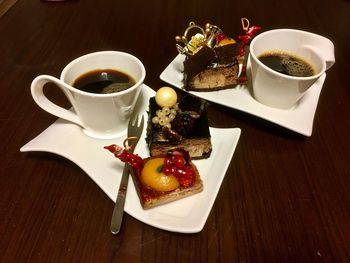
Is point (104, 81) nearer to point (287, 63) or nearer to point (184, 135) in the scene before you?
point (184, 135)

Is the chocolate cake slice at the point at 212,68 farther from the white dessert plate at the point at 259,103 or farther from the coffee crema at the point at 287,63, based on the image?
the coffee crema at the point at 287,63

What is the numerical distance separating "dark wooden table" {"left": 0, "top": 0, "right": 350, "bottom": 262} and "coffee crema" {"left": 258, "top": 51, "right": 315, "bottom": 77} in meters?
0.18

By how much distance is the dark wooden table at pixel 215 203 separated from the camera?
87cm

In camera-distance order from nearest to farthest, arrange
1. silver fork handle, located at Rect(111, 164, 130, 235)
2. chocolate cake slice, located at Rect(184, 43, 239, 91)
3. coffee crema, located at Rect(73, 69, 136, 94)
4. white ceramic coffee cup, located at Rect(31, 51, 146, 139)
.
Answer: silver fork handle, located at Rect(111, 164, 130, 235) → white ceramic coffee cup, located at Rect(31, 51, 146, 139) → coffee crema, located at Rect(73, 69, 136, 94) → chocolate cake slice, located at Rect(184, 43, 239, 91)

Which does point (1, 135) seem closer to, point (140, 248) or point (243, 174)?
point (140, 248)

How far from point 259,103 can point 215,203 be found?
1.67 ft

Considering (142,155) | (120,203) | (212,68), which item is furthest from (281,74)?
(120,203)

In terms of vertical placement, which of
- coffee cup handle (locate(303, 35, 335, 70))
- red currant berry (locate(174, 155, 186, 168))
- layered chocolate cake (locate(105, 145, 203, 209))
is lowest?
layered chocolate cake (locate(105, 145, 203, 209))

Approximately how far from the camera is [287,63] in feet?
4.35

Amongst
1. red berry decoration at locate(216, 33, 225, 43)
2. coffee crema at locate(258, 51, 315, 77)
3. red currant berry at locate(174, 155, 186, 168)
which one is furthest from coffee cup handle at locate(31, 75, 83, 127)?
coffee crema at locate(258, 51, 315, 77)

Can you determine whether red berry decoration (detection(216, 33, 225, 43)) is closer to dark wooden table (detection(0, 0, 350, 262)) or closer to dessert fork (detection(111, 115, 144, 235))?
dark wooden table (detection(0, 0, 350, 262))

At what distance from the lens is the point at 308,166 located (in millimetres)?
1105

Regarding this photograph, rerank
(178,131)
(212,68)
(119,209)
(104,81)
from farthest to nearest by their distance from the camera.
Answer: (212,68), (104,81), (178,131), (119,209)

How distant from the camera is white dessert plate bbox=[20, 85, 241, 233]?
2.88 feet
